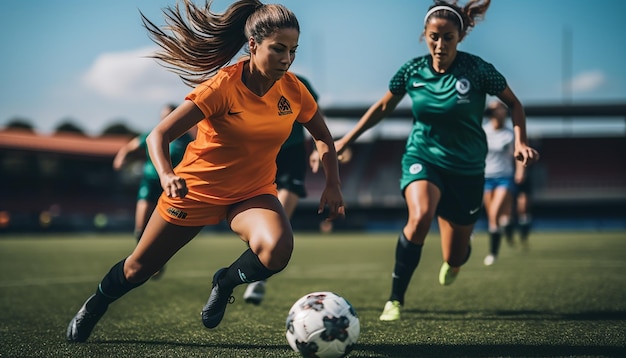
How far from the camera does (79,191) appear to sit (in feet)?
129

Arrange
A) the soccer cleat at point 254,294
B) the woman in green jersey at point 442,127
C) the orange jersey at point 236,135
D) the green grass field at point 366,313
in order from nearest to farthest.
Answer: the orange jersey at point 236,135 < the green grass field at point 366,313 < the woman in green jersey at point 442,127 < the soccer cleat at point 254,294

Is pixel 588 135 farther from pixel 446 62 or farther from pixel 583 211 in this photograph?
pixel 446 62

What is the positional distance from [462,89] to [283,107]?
161 cm

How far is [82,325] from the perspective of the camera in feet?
14.1

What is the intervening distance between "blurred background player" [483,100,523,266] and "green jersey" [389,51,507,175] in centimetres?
519

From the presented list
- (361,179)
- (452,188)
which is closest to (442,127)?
(452,188)

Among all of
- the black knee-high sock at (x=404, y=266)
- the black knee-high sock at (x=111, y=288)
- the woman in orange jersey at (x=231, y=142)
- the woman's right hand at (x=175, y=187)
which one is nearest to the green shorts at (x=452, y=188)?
the black knee-high sock at (x=404, y=266)

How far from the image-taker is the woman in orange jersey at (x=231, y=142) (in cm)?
379

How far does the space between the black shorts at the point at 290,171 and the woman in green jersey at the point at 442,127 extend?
1.30 metres

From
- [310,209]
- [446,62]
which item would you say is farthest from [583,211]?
[446,62]

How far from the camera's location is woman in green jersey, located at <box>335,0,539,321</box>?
4965 mm

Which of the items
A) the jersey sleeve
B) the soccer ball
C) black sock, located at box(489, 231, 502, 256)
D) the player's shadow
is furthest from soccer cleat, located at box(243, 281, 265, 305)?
black sock, located at box(489, 231, 502, 256)

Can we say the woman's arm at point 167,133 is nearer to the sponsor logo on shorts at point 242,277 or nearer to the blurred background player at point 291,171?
the sponsor logo on shorts at point 242,277

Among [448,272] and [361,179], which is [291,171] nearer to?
[448,272]
